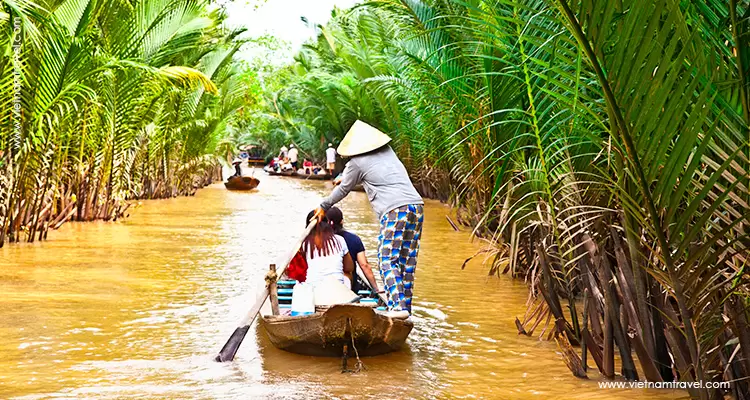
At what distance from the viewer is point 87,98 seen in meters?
12.5

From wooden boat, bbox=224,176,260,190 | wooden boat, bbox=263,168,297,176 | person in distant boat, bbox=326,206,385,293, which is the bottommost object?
person in distant boat, bbox=326,206,385,293

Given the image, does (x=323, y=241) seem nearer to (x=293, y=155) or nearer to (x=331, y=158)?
(x=331, y=158)

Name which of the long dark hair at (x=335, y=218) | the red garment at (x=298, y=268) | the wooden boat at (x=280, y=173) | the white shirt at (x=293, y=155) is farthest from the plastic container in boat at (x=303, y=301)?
the white shirt at (x=293, y=155)

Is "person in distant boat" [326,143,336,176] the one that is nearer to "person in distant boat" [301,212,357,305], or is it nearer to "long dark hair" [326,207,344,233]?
"long dark hair" [326,207,344,233]

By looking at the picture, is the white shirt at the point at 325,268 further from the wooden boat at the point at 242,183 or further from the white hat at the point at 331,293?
the wooden boat at the point at 242,183

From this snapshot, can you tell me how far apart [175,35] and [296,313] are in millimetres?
9698

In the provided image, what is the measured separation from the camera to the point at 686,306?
3516mm

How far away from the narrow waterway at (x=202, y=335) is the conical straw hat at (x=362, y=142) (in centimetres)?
150

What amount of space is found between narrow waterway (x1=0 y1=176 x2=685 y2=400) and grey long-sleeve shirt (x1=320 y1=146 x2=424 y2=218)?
1076 millimetres

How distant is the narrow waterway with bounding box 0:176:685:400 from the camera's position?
5.45 metres

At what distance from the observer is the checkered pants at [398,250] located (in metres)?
6.43

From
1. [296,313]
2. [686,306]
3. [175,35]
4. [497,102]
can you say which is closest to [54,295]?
[296,313]

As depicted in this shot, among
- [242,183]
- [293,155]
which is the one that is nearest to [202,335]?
[242,183]

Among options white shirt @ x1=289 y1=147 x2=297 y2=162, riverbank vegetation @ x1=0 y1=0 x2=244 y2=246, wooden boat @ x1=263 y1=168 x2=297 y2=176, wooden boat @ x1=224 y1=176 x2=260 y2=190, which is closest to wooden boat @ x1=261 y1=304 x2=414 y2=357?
riverbank vegetation @ x1=0 y1=0 x2=244 y2=246
